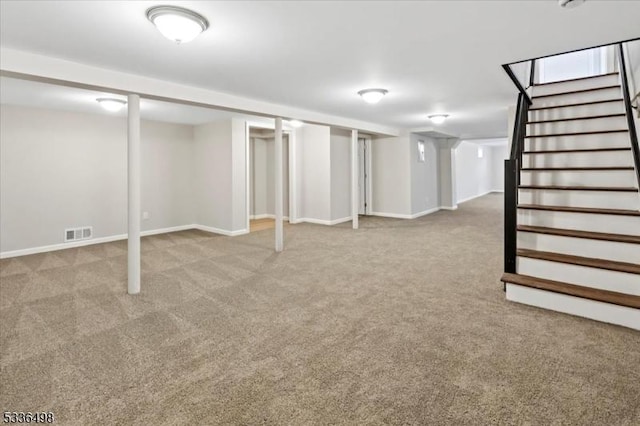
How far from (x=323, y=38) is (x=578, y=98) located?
4160 millimetres

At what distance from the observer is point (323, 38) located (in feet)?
8.53

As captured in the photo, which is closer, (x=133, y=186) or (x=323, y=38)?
(x=323, y=38)

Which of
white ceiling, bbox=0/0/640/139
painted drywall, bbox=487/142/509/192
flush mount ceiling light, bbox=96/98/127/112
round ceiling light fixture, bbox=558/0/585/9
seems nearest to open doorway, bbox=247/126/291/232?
flush mount ceiling light, bbox=96/98/127/112

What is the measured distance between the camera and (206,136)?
276 inches

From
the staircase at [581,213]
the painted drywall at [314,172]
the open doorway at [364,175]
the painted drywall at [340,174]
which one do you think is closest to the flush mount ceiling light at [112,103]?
the painted drywall at [314,172]

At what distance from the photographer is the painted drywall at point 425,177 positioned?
8.69m

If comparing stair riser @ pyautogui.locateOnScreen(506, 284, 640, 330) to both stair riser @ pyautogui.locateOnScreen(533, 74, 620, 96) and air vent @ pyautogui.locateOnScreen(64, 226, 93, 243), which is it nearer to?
stair riser @ pyautogui.locateOnScreen(533, 74, 620, 96)

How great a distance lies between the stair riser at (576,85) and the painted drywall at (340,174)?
4.01 m

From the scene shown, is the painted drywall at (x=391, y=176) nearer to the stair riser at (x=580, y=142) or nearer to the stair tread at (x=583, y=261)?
the stair riser at (x=580, y=142)

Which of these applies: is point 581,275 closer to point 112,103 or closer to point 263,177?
point 112,103

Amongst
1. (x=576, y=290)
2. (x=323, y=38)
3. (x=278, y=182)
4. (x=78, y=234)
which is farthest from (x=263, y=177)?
(x=576, y=290)

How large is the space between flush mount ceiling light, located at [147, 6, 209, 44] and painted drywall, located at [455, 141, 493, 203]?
10.5 metres

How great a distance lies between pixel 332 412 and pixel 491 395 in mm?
861

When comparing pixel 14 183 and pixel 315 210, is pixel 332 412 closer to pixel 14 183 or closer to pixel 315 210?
pixel 14 183
